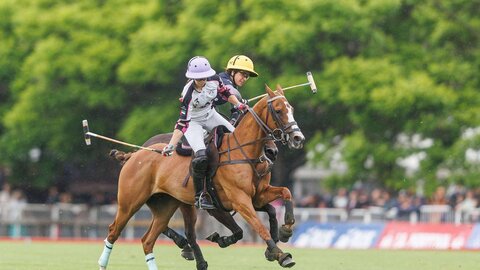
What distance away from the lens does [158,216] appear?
13.8 meters

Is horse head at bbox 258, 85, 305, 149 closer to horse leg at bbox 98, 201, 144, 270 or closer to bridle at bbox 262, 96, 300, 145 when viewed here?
bridle at bbox 262, 96, 300, 145

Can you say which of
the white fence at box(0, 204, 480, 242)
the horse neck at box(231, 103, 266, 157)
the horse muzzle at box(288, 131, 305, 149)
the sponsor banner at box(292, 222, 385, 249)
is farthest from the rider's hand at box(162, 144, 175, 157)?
the white fence at box(0, 204, 480, 242)

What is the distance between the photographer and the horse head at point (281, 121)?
1229cm

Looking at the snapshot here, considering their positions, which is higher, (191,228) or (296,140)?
(296,140)

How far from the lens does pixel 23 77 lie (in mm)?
31359

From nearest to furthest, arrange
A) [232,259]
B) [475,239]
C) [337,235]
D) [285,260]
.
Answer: [285,260]
[232,259]
[475,239]
[337,235]

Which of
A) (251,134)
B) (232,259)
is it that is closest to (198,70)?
(251,134)

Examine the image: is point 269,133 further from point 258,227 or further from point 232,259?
point 232,259

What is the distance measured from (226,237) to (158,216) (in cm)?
101

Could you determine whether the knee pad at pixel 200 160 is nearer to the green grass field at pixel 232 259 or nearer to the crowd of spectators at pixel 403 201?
the green grass field at pixel 232 259

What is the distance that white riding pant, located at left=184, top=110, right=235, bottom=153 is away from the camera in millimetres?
13047

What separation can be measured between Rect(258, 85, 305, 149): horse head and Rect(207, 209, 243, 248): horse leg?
1199mm

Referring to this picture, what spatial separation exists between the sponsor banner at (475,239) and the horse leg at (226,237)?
27.5 ft

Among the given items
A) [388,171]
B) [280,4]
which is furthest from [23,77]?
[388,171]
